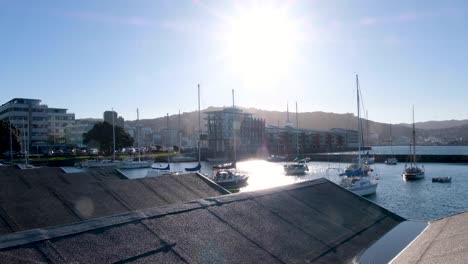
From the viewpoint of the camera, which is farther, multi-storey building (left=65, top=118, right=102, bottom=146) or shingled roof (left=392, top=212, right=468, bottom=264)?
multi-storey building (left=65, top=118, right=102, bottom=146)

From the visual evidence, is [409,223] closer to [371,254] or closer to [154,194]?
[371,254]

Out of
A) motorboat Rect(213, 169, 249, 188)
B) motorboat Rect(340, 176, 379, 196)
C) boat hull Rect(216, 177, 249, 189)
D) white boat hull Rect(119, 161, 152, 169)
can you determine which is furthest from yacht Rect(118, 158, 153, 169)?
motorboat Rect(340, 176, 379, 196)

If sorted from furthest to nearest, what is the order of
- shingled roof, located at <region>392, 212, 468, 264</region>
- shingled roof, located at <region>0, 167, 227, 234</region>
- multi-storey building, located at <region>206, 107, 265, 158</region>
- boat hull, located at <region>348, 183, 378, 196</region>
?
multi-storey building, located at <region>206, 107, 265, 158</region> < boat hull, located at <region>348, 183, 378, 196</region> < shingled roof, located at <region>0, 167, 227, 234</region> < shingled roof, located at <region>392, 212, 468, 264</region>

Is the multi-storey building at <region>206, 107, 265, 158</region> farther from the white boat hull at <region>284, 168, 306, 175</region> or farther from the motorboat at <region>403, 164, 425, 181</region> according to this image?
the motorboat at <region>403, 164, 425, 181</region>

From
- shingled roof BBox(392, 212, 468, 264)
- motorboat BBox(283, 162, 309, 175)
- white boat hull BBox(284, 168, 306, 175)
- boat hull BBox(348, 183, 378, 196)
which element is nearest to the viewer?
shingled roof BBox(392, 212, 468, 264)

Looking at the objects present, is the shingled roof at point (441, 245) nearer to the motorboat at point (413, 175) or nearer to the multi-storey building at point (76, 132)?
the motorboat at point (413, 175)

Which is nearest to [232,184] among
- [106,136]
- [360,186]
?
[360,186]

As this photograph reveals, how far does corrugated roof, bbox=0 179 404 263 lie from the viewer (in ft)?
29.8

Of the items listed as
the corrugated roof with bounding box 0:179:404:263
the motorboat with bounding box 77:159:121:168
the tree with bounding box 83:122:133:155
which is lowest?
the motorboat with bounding box 77:159:121:168

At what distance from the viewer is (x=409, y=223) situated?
66.5ft

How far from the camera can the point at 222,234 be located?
11.8 meters

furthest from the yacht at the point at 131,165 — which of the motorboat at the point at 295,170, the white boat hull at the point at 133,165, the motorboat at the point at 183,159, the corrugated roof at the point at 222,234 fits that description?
the corrugated roof at the point at 222,234

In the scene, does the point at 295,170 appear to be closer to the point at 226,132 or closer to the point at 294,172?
the point at 294,172

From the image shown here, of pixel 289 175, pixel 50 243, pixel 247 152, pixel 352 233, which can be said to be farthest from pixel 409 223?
pixel 247 152
